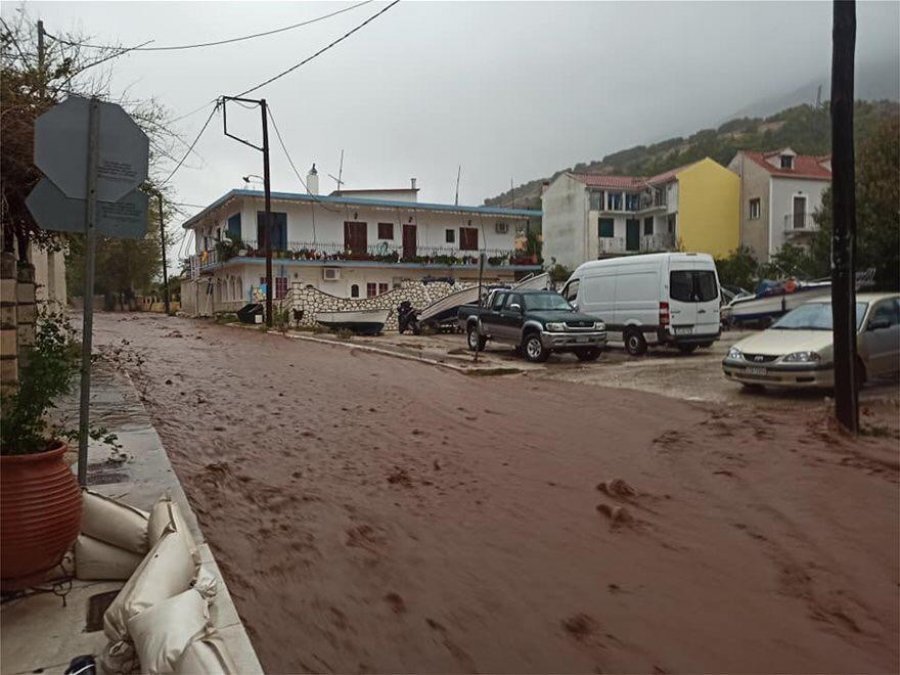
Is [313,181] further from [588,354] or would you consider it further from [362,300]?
[588,354]

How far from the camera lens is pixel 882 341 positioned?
10.5 meters

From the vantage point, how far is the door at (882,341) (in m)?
10.4

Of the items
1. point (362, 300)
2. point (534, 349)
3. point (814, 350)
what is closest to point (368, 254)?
point (362, 300)

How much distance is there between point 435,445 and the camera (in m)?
7.70

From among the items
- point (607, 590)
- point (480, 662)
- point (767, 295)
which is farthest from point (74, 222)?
point (767, 295)

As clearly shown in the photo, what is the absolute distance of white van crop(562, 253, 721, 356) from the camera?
16.4 meters

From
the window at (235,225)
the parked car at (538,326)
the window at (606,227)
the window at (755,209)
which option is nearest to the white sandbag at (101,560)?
the parked car at (538,326)

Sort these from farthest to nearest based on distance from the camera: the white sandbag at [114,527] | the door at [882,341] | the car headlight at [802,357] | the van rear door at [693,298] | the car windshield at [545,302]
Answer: the car windshield at [545,302] → the van rear door at [693,298] → the door at [882,341] → the car headlight at [802,357] → the white sandbag at [114,527]

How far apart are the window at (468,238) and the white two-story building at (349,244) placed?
0.06 metres

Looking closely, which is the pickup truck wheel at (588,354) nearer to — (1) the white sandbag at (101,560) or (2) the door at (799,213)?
(1) the white sandbag at (101,560)

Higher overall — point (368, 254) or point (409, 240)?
point (409, 240)

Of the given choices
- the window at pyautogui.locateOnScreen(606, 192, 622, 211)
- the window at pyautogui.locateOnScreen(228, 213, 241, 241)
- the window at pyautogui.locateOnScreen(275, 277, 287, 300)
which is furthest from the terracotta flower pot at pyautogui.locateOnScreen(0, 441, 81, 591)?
the window at pyautogui.locateOnScreen(606, 192, 622, 211)

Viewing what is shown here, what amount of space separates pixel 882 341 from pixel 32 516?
11.4 meters

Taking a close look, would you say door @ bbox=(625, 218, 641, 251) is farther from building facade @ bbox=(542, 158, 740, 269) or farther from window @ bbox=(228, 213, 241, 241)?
window @ bbox=(228, 213, 241, 241)
